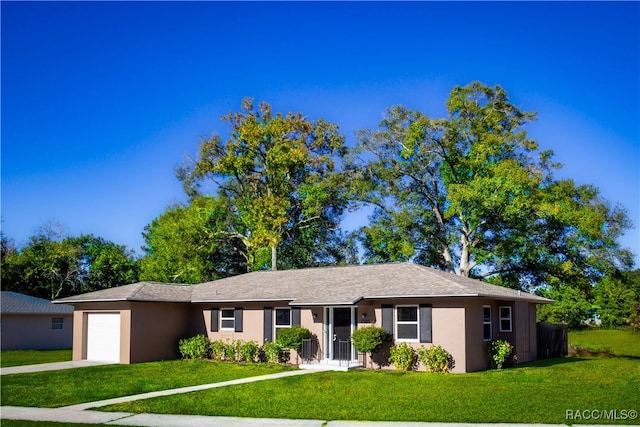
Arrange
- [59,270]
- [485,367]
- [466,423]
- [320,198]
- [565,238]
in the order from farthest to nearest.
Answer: [59,270] < [320,198] < [565,238] < [485,367] < [466,423]

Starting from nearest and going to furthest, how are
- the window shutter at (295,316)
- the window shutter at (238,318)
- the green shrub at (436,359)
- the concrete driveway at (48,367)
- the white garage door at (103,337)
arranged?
the green shrub at (436,359) → the concrete driveway at (48,367) → the window shutter at (295,316) → the white garage door at (103,337) → the window shutter at (238,318)

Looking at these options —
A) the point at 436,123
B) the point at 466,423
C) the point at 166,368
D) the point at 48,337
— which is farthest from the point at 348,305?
the point at 48,337

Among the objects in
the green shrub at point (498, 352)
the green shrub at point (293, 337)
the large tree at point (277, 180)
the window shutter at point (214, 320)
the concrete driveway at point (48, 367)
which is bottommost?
the concrete driveway at point (48, 367)

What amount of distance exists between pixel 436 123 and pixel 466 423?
2650cm

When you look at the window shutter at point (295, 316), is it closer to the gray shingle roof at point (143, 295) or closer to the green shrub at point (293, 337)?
the green shrub at point (293, 337)

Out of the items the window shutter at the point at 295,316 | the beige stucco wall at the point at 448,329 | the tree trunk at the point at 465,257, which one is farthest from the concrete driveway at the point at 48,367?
the tree trunk at the point at 465,257

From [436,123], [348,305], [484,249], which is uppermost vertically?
[436,123]

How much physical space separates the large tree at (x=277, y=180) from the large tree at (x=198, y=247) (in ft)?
4.09

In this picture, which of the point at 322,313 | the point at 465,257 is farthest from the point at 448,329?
the point at 465,257

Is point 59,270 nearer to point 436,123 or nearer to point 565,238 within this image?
point 436,123

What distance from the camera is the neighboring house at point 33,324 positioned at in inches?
1447

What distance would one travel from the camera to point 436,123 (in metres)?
37.0

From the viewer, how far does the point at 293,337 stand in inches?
955

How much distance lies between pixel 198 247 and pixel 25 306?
1091cm
